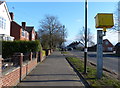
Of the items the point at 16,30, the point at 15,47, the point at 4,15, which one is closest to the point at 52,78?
the point at 15,47

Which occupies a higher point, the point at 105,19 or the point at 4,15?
the point at 4,15

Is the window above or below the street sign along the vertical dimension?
above

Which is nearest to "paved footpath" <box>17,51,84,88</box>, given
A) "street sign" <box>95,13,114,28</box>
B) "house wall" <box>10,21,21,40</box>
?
"street sign" <box>95,13,114,28</box>

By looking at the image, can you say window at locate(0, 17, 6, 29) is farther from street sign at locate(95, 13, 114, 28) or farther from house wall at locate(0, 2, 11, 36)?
street sign at locate(95, 13, 114, 28)

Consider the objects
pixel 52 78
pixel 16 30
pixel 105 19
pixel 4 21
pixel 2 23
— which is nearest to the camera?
pixel 105 19

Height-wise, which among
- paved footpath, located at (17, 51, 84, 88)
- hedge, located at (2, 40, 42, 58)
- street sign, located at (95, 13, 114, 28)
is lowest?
paved footpath, located at (17, 51, 84, 88)

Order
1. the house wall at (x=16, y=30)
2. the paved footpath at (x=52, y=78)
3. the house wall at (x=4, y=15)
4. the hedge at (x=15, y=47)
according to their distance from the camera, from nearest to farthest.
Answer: the paved footpath at (x=52, y=78) → the hedge at (x=15, y=47) → the house wall at (x=4, y=15) → the house wall at (x=16, y=30)

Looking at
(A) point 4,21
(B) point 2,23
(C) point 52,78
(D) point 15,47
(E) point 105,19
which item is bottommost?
(C) point 52,78

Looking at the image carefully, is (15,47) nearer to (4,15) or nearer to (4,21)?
(4,21)

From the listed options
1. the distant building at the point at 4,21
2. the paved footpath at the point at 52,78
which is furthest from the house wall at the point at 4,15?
the paved footpath at the point at 52,78

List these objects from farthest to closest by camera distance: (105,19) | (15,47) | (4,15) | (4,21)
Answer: (4,15) → (4,21) → (15,47) → (105,19)

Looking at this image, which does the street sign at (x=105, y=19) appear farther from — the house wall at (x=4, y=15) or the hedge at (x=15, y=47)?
the house wall at (x=4, y=15)

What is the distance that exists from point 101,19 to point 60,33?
4798 cm

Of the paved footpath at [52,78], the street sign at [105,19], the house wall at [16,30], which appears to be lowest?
the paved footpath at [52,78]
